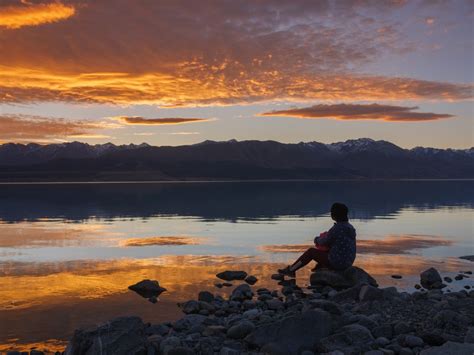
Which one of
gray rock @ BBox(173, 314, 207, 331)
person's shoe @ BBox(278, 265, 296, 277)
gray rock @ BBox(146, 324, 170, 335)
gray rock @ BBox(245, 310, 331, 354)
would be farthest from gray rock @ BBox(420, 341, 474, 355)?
person's shoe @ BBox(278, 265, 296, 277)

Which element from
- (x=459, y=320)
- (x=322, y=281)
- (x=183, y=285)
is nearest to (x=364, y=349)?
(x=459, y=320)

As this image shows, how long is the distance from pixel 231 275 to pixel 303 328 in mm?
7039

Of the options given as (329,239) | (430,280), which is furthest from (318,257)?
(430,280)

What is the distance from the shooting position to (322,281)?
625 inches

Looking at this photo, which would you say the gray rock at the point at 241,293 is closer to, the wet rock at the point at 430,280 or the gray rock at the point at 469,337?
the wet rock at the point at 430,280

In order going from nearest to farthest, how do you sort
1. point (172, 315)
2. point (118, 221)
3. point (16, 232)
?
1. point (172, 315)
2. point (16, 232)
3. point (118, 221)

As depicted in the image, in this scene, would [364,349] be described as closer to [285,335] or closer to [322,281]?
[285,335]

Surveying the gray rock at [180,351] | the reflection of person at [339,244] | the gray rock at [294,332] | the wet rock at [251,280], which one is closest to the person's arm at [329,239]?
the reflection of person at [339,244]

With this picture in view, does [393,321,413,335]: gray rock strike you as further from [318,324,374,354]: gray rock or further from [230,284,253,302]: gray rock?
[230,284,253,302]: gray rock

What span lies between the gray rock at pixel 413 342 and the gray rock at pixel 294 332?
1480 millimetres

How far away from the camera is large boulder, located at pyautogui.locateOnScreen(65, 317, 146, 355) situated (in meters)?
8.91

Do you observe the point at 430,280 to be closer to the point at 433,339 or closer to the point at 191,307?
the point at 433,339

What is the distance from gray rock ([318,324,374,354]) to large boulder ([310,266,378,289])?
5.66m

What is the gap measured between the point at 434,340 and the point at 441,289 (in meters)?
5.94
